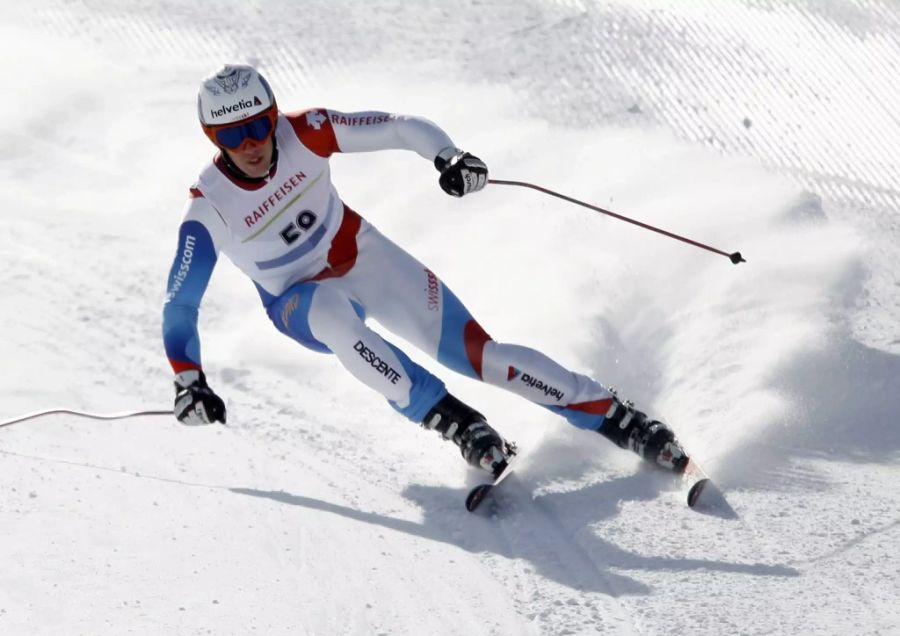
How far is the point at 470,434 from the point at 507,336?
4.84 ft

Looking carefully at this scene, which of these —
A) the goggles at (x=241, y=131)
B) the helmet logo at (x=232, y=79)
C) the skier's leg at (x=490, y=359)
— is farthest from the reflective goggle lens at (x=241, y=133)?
the skier's leg at (x=490, y=359)

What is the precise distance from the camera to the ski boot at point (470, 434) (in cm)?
564

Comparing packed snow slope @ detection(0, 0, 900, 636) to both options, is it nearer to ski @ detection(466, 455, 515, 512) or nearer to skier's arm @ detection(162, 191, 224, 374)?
ski @ detection(466, 455, 515, 512)

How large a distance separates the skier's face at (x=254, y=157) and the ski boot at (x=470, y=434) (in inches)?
50.2

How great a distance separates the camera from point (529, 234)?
814cm

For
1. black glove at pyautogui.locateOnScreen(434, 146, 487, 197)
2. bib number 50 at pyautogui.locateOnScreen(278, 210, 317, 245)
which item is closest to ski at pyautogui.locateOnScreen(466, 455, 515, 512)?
black glove at pyautogui.locateOnScreen(434, 146, 487, 197)

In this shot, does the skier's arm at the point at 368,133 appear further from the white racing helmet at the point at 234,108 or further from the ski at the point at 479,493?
the ski at the point at 479,493

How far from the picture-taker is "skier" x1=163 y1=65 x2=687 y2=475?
5605 millimetres

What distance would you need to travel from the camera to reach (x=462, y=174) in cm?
575

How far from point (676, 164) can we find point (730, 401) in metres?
3.01

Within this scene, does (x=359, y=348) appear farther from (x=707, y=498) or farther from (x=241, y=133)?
(x=707, y=498)

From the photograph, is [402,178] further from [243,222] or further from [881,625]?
[881,625]

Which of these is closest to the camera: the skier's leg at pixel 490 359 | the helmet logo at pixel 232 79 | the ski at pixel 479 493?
the ski at pixel 479 493

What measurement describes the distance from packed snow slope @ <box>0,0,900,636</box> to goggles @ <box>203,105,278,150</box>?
58.9 inches
